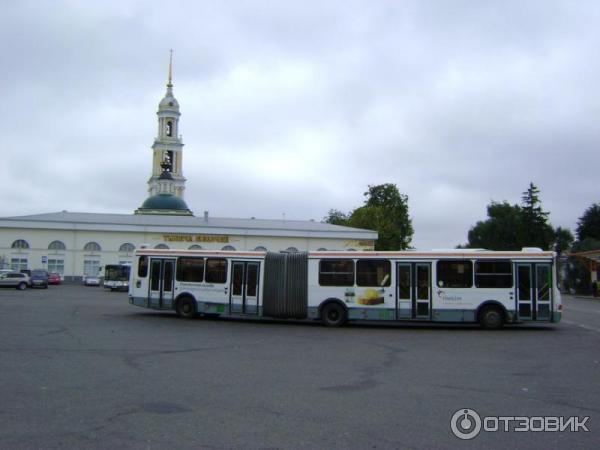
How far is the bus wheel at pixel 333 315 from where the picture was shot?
2139cm

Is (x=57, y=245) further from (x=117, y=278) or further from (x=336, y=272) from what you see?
(x=336, y=272)

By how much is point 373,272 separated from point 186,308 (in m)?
7.40

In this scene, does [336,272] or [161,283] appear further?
[161,283]

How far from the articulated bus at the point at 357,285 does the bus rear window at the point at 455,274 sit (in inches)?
1.3

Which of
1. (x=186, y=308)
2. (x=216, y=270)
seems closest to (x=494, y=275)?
(x=216, y=270)

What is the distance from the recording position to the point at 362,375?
35.1 ft

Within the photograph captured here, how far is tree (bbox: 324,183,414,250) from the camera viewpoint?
254 feet

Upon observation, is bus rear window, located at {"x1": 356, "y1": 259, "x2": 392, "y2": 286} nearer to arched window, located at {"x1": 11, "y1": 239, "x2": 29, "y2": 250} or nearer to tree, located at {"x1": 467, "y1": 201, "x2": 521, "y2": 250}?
arched window, located at {"x1": 11, "y1": 239, "x2": 29, "y2": 250}

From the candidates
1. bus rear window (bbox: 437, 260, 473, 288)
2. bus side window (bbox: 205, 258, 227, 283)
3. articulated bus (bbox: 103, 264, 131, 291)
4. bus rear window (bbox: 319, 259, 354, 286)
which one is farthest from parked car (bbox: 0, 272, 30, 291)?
bus rear window (bbox: 437, 260, 473, 288)

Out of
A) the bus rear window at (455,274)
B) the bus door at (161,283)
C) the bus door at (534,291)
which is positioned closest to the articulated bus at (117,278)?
the bus door at (161,283)

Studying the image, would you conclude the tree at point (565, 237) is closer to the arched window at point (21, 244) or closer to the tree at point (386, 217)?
the tree at point (386, 217)

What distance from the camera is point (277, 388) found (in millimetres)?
9273

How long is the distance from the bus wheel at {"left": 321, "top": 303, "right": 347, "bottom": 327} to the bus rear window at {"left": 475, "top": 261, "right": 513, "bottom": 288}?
15.4 feet

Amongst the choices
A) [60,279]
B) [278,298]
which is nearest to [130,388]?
[278,298]
